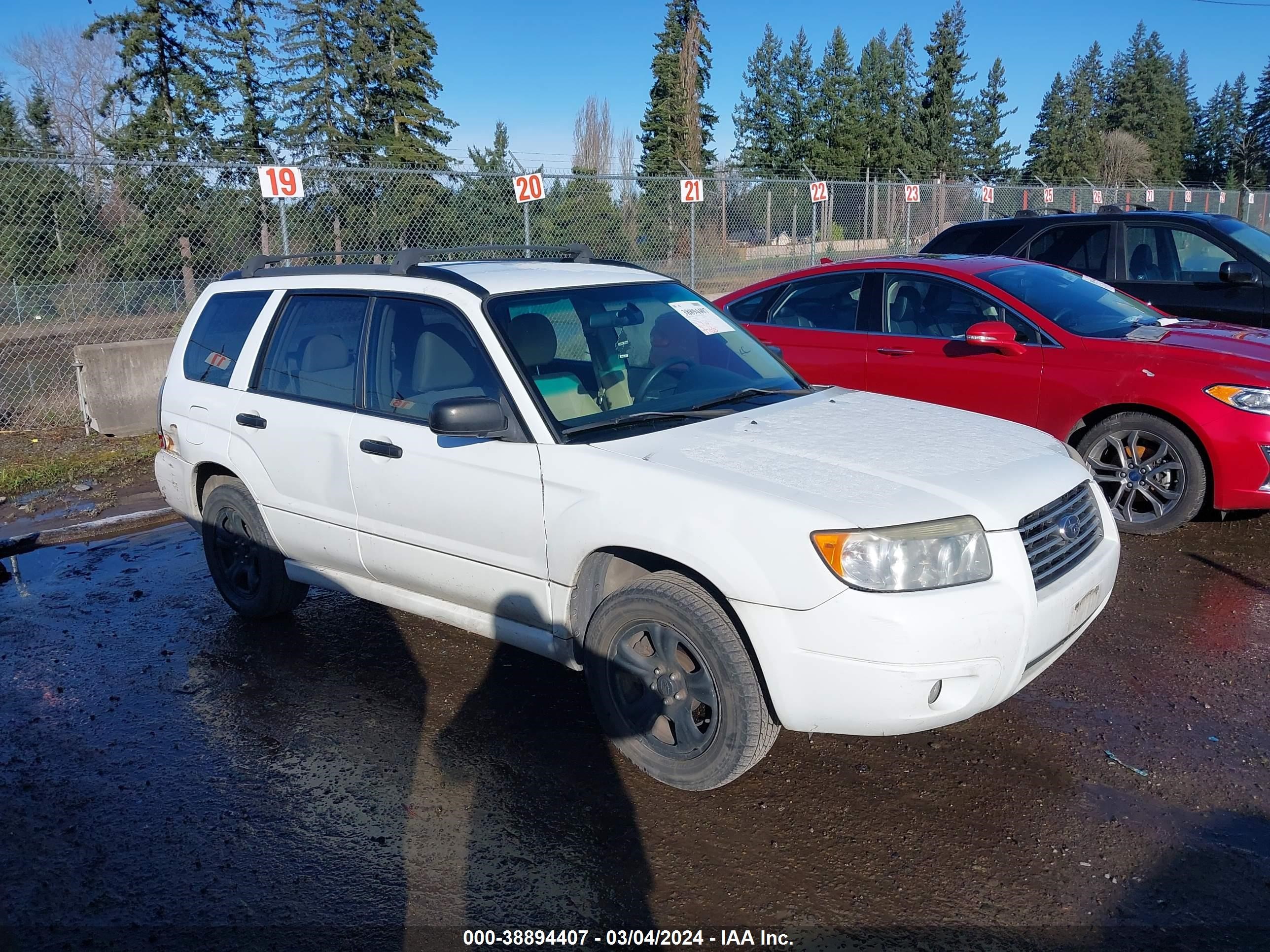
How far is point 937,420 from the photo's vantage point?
4.10m

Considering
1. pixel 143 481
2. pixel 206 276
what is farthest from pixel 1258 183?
pixel 143 481

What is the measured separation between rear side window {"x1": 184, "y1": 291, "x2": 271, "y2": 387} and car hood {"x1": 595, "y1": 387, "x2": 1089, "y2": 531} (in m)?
2.49

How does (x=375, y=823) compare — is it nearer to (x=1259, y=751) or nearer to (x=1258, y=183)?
(x=1259, y=751)

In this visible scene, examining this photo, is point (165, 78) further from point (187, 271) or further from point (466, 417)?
point (466, 417)

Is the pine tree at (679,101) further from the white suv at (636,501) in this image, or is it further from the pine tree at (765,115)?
the white suv at (636,501)

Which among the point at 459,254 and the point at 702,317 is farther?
the point at 459,254

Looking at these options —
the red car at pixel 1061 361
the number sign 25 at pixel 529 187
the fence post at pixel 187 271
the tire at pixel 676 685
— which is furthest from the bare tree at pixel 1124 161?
the tire at pixel 676 685

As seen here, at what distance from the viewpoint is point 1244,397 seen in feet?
18.3

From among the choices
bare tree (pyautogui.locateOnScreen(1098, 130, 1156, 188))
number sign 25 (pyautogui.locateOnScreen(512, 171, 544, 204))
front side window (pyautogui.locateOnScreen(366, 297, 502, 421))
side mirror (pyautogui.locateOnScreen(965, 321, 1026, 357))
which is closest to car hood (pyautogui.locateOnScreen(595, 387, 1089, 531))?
front side window (pyautogui.locateOnScreen(366, 297, 502, 421))

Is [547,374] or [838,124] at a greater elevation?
[838,124]

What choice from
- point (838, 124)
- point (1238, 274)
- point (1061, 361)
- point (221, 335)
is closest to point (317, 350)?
point (221, 335)

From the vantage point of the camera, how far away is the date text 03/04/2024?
2.79 m

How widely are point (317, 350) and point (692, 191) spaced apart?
37.1 feet

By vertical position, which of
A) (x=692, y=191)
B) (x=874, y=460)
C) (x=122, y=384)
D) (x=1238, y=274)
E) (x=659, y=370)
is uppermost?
(x=692, y=191)
